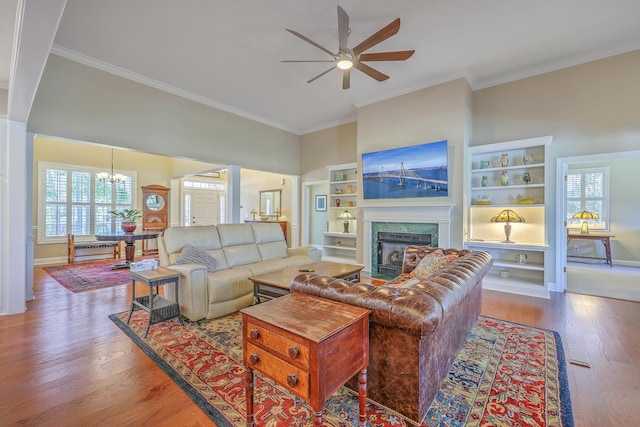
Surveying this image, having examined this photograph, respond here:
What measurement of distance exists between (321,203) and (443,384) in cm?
585

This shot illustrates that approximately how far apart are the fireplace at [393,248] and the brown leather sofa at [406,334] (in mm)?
3022

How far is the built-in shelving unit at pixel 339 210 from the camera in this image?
641 cm

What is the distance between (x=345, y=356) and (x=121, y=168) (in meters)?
8.73

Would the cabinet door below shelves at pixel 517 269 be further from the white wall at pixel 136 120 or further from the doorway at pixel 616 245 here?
the white wall at pixel 136 120

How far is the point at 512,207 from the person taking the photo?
4410mm

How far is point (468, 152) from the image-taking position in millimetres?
4516

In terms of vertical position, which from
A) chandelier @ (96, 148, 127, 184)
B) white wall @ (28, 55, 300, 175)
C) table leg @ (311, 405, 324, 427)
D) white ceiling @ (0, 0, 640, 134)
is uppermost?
white ceiling @ (0, 0, 640, 134)

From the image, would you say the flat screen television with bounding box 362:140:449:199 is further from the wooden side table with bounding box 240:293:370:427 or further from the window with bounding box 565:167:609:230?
the window with bounding box 565:167:609:230

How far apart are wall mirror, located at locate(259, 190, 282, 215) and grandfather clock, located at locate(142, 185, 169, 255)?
2900 millimetres

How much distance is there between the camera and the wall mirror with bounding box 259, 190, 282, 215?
8406 mm

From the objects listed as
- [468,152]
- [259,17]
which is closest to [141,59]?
[259,17]

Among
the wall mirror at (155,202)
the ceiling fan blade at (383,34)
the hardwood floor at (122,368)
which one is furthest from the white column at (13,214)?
the wall mirror at (155,202)

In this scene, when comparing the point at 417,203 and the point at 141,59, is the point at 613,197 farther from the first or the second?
the point at 141,59

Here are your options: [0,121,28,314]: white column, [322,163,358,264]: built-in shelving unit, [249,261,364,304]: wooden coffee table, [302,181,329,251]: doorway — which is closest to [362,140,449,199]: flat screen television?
[322,163,358,264]: built-in shelving unit
